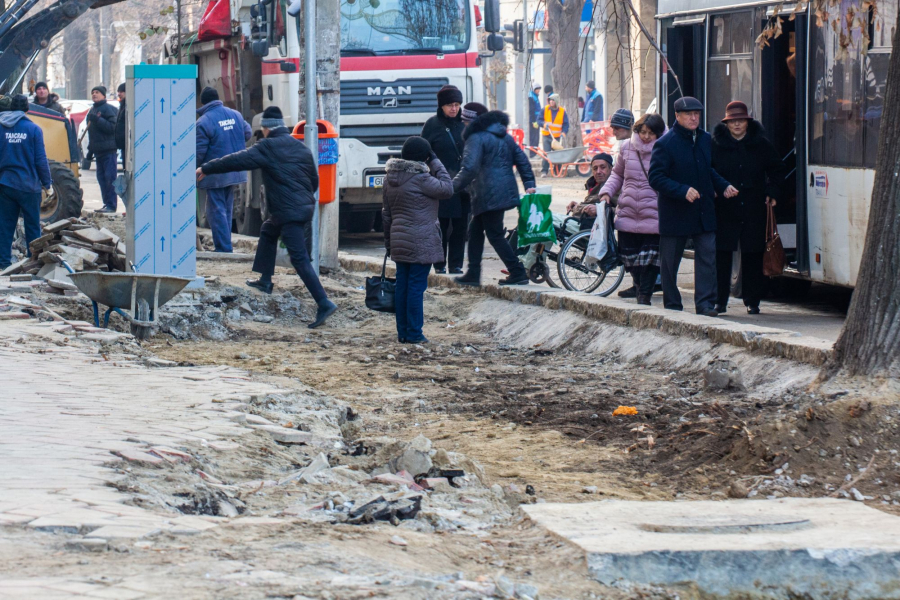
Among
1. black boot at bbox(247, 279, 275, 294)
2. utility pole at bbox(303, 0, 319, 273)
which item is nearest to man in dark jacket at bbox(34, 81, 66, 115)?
utility pole at bbox(303, 0, 319, 273)

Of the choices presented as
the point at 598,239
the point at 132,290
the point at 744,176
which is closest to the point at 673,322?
the point at 744,176

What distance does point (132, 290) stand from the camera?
8.80m

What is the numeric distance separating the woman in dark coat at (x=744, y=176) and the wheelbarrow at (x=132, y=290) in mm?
4091

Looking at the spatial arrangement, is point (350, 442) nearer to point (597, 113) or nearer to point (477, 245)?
point (477, 245)

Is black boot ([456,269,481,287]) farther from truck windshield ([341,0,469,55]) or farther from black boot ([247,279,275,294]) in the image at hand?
truck windshield ([341,0,469,55])

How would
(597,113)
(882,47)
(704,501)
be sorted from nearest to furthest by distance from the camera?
1. (704,501)
2. (882,47)
3. (597,113)

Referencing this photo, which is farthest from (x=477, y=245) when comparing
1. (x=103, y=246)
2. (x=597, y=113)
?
(x=597, y=113)

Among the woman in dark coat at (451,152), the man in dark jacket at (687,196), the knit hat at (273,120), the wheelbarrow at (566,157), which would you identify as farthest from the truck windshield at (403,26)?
the wheelbarrow at (566,157)

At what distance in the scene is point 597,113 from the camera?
101 ft

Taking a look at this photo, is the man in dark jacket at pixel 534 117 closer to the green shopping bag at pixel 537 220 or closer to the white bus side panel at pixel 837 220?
the green shopping bag at pixel 537 220

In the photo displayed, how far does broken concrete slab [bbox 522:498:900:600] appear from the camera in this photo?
13.5ft

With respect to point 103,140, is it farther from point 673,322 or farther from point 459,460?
point 459,460

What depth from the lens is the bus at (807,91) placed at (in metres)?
9.33

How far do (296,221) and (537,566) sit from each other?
6.68 metres
